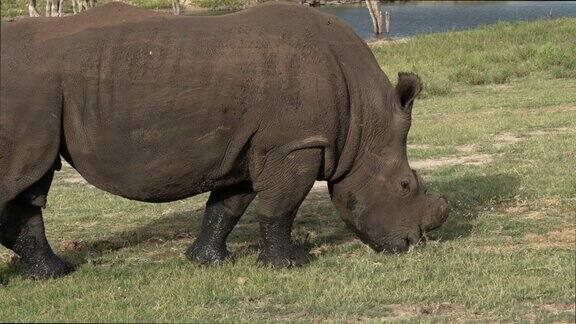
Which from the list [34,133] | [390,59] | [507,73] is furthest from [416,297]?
[390,59]

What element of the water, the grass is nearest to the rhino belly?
the grass

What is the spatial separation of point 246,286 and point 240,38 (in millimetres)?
1915

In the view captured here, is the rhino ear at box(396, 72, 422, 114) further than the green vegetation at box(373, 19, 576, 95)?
No

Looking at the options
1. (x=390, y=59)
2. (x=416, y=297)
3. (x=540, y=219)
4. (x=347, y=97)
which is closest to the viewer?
(x=416, y=297)

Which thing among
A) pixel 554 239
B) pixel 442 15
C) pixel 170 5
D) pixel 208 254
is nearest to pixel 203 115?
pixel 208 254

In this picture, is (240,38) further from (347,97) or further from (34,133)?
(34,133)

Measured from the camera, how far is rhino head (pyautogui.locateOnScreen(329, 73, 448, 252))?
8.62m

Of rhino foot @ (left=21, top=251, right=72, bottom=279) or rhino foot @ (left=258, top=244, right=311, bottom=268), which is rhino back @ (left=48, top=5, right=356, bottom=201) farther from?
rhino foot @ (left=21, top=251, right=72, bottom=279)

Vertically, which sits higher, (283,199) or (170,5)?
(283,199)

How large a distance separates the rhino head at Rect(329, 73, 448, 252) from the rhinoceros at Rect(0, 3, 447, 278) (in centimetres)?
1

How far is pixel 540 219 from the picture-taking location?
31.3ft

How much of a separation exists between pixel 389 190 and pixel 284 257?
1.04m

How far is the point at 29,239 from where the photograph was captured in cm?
828

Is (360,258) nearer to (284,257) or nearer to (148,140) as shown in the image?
(284,257)
